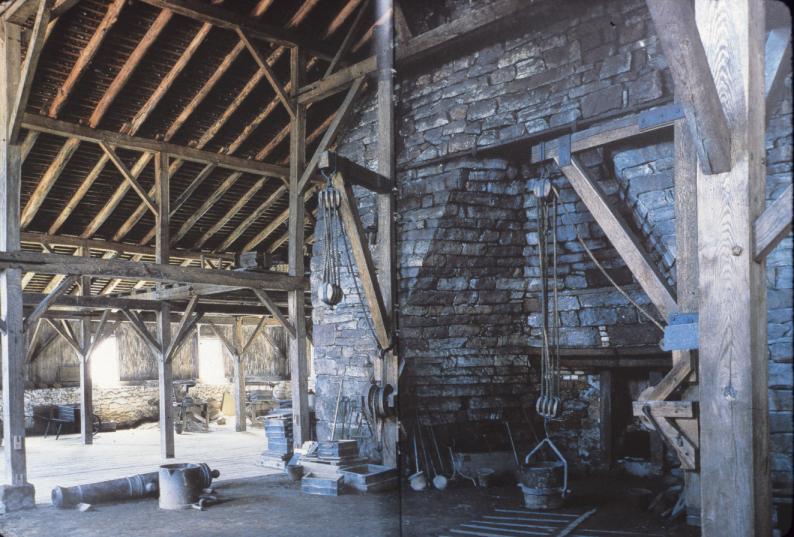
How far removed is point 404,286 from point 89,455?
6.79 metres

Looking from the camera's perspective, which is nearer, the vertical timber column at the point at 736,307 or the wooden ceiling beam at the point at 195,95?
the vertical timber column at the point at 736,307

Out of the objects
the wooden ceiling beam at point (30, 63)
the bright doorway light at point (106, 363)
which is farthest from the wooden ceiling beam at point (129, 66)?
the bright doorway light at point (106, 363)

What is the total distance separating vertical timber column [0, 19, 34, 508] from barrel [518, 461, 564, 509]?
4.90m

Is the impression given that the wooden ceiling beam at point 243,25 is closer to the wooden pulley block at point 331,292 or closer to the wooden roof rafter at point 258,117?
the wooden roof rafter at point 258,117

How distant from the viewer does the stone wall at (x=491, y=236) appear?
6.70m

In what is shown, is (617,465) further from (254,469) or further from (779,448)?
(254,469)

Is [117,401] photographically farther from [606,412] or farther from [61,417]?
[606,412]

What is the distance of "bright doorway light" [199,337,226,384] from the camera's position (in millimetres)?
18656

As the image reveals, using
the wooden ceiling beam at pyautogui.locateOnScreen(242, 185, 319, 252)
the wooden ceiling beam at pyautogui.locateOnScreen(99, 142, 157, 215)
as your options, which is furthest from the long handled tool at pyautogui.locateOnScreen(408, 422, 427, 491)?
the wooden ceiling beam at pyautogui.locateOnScreen(242, 185, 319, 252)

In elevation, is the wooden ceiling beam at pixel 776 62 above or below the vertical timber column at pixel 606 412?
above

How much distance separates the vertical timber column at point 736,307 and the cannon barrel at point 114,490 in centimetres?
554

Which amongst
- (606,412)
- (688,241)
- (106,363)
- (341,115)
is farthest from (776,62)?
(106,363)

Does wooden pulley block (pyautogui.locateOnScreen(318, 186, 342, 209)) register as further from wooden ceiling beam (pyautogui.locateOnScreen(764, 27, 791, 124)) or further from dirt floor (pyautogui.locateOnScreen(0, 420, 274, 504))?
dirt floor (pyautogui.locateOnScreen(0, 420, 274, 504))

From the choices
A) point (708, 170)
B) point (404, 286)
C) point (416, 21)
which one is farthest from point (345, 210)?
point (708, 170)
